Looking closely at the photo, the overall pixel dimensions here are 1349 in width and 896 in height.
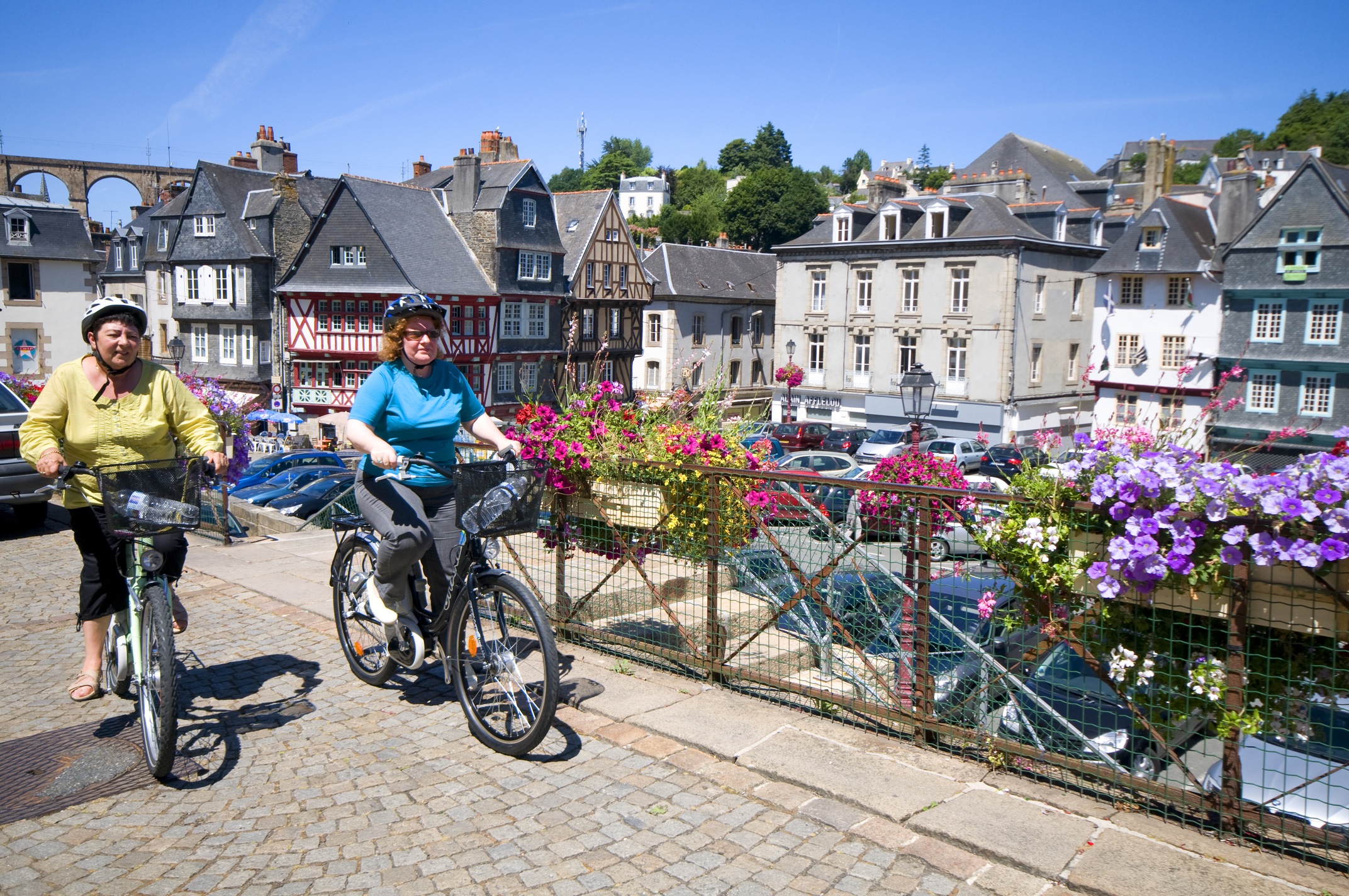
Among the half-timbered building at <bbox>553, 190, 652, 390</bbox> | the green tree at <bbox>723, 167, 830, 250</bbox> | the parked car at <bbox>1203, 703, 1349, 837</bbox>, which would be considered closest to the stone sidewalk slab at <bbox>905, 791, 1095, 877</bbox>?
the parked car at <bbox>1203, 703, 1349, 837</bbox>

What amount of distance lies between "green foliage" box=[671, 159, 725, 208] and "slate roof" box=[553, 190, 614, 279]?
226 feet

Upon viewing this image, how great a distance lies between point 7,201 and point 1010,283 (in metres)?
40.3

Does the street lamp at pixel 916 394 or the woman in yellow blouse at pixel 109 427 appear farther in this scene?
the street lamp at pixel 916 394

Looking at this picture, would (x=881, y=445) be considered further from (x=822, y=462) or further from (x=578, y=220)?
(x=578, y=220)

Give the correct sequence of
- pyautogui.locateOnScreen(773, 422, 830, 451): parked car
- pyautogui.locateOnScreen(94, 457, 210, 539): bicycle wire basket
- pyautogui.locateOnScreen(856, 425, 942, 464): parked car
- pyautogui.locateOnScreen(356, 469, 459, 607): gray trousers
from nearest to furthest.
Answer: pyautogui.locateOnScreen(94, 457, 210, 539): bicycle wire basket, pyautogui.locateOnScreen(356, 469, 459, 607): gray trousers, pyautogui.locateOnScreen(856, 425, 942, 464): parked car, pyautogui.locateOnScreen(773, 422, 830, 451): parked car

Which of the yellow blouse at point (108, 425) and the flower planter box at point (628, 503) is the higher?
the yellow blouse at point (108, 425)

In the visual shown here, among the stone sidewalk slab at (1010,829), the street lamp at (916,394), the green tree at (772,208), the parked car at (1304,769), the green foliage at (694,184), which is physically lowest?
the stone sidewalk slab at (1010,829)

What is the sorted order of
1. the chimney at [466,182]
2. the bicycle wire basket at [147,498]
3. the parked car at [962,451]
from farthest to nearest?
the chimney at [466,182] → the parked car at [962,451] → the bicycle wire basket at [147,498]

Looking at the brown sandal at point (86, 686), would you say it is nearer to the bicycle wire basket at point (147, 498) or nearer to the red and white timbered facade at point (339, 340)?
the bicycle wire basket at point (147, 498)

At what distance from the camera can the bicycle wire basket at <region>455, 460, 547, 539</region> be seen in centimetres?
455

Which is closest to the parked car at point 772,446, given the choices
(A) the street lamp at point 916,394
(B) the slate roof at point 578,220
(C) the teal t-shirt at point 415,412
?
(A) the street lamp at point 916,394

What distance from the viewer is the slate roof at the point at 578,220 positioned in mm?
46344

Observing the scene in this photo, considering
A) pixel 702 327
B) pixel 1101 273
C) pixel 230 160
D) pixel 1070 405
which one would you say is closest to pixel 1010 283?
A: pixel 1101 273

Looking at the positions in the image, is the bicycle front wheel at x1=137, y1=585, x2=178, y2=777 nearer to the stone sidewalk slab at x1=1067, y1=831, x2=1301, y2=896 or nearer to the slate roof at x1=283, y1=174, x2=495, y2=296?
the stone sidewalk slab at x1=1067, y1=831, x2=1301, y2=896
